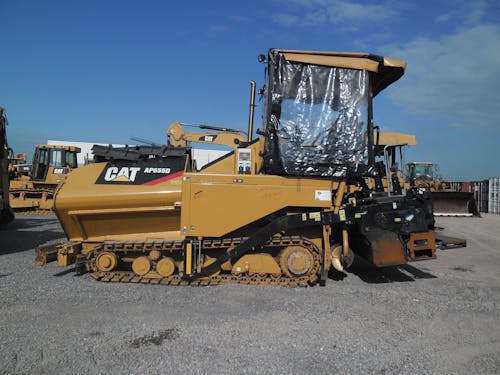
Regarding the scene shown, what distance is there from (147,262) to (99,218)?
116cm

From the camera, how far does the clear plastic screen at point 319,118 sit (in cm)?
538

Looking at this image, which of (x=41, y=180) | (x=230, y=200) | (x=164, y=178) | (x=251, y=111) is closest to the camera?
(x=230, y=200)

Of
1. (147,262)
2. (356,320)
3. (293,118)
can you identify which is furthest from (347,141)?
(147,262)

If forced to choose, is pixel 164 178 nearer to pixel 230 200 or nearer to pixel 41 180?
pixel 230 200

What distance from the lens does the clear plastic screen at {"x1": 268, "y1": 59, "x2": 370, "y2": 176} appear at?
5.38m

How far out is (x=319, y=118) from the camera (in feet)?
17.8

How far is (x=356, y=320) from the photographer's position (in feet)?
14.1

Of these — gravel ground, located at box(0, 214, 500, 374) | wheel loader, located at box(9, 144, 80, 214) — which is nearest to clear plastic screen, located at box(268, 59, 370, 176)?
gravel ground, located at box(0, 214, 500, 374)

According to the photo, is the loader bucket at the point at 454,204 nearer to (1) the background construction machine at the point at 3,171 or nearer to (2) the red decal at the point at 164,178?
(2) the red decal at the point at 164,178

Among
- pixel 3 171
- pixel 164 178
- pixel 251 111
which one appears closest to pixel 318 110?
pixel 251 111

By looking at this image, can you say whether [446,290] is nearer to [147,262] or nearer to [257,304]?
[257,304]

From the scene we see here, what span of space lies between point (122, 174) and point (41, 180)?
14.1 meters

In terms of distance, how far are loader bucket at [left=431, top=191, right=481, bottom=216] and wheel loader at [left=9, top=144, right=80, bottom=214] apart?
18.0 metres

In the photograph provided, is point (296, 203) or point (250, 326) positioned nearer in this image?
point (250, 326)
